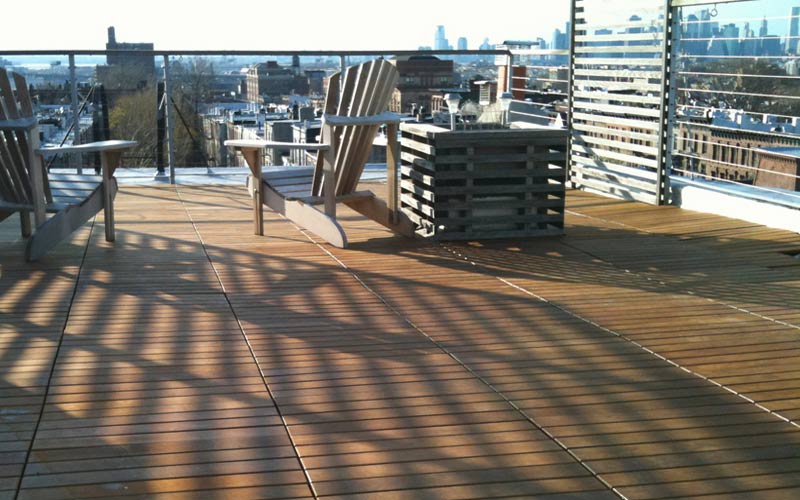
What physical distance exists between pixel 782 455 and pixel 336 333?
66.9 inches

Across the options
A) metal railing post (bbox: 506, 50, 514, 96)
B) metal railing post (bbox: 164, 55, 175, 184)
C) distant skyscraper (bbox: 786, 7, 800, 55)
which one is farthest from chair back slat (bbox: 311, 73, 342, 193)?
metal railing post (bbox: 506, 50, 514, 96)

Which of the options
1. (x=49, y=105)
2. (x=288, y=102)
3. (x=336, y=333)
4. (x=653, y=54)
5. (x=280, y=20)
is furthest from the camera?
(x=280, y=20)

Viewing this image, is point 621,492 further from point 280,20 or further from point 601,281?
point 280,20

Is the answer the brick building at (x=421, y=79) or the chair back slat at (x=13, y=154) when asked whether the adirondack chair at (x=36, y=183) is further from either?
the brick building at (x=421, y=79)

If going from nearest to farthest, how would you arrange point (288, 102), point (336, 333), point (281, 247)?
point (336, 333), point (281, 247), point (288, 102)

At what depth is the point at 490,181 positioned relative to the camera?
18.0 ft

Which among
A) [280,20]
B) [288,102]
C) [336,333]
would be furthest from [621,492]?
[280,20]

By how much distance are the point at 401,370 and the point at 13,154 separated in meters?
2.99

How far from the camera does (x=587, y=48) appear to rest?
766cm

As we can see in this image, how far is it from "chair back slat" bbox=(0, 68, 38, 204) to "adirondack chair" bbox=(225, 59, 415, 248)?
115cm

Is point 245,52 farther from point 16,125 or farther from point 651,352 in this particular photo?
point 651,352

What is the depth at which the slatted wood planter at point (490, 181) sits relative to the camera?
213 inches

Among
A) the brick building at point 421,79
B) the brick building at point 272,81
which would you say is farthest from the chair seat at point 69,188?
the brick building at point 421,79

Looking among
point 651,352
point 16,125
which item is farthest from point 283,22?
point 651,352
